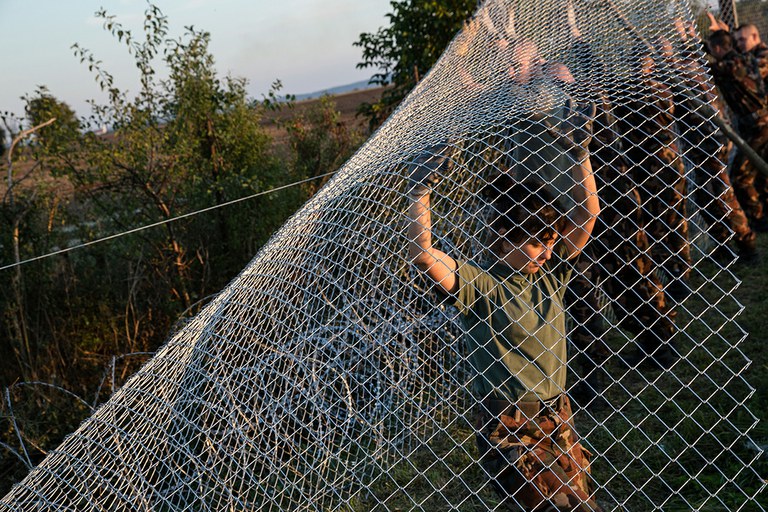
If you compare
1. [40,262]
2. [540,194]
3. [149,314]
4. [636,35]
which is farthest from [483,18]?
[40,262]

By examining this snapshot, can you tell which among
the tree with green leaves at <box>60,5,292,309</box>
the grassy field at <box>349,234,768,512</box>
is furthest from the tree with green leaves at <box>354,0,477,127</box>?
the grassy field at <box>349,234,768,512</box>

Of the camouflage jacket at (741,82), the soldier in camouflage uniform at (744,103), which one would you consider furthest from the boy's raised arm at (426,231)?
the camouflage jacket at (741,82)

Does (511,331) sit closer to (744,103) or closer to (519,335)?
(519,335)

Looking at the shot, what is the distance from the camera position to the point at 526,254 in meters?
2.34

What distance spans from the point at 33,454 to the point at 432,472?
7.44ft

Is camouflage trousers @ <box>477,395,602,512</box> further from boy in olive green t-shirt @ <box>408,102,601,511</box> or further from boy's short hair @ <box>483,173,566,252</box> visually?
boy's short hair @ <box>483,173,566,252</box>

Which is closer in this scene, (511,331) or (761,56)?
Answer: (511,331)

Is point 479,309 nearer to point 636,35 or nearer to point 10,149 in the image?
point 636,35

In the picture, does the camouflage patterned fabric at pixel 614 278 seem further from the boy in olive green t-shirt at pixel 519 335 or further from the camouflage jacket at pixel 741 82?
the camouflage jacket at pixel 741 82

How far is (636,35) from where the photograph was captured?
320cm

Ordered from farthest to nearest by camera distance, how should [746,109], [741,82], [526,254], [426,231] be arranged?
[746,109] < [741,82] < [526,254] < [426,231]

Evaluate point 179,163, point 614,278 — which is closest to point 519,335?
point 614,278

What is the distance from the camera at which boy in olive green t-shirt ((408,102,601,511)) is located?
2236mm

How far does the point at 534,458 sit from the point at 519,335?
38cm
